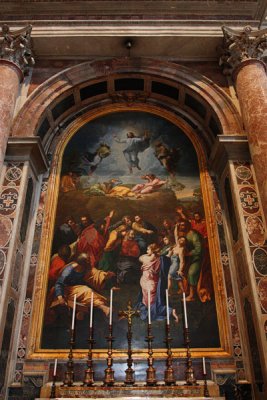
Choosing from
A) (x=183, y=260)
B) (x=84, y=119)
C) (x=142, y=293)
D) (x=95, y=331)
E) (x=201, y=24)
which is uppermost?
(x=201, y=24)

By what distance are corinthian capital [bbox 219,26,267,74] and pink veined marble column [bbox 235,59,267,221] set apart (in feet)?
0.73

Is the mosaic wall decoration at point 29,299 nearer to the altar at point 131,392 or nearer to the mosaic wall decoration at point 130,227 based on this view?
the mosaic wall decoration at point 130,227

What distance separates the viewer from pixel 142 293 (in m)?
6.20

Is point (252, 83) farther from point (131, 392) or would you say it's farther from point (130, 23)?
point (131, 392)

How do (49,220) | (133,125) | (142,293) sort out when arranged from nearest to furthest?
(142,293)
(49,220)
(133,125)

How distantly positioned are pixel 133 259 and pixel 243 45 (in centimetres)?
463

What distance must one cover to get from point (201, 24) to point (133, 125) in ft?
8.28

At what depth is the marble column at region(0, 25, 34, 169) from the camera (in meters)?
6.43

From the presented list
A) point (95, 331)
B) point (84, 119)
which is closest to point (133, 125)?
point (84, 119)

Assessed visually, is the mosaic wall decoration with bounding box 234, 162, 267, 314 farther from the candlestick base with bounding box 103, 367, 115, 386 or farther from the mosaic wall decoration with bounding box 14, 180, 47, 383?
the mosaic wall decoration with bounding box 14, 180, 47, 383

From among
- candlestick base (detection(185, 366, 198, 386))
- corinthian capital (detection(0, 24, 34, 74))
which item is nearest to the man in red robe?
candlestick base (detection(185, 366, 198, 386))

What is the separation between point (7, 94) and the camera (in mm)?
6637

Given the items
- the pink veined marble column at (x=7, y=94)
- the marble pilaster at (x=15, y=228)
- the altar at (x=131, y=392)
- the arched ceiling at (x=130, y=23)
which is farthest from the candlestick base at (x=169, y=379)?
the arched ceiling at (x=130, y=23)

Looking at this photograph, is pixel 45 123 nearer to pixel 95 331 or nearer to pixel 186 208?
pixel 186 208
